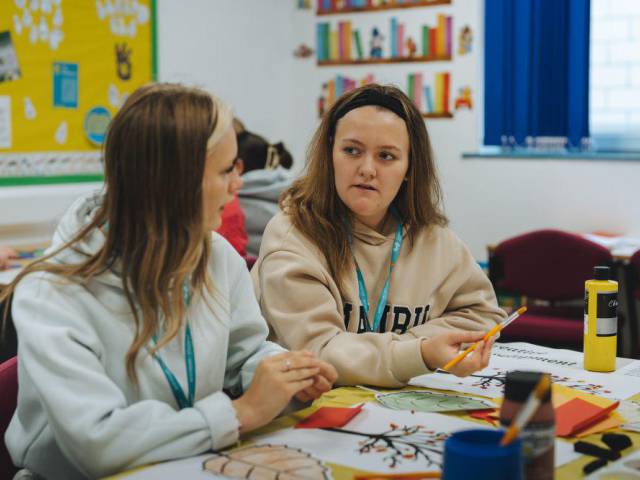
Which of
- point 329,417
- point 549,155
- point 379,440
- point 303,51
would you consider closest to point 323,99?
point 303,51

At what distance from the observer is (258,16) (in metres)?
5.47

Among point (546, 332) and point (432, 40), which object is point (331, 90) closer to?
point (432, 40)

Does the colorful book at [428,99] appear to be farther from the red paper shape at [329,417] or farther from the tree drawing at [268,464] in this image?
the tree drawing at [268,464]

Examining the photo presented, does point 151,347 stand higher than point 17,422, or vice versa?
point 151,347

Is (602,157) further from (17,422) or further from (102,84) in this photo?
(17,422)

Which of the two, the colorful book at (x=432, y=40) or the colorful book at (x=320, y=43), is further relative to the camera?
the colorful book at (x=320, y=43)

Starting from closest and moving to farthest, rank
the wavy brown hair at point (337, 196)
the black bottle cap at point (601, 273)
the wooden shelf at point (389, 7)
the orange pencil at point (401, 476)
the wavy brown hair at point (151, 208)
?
1. the orange pencil at point (401, 476)
2. the wavy brown hair at point (151, 208)
3. the black bottle cap at point (601, 273)
4. the wavy brown hair at point (337, 196)
5. the wooden shelf at point (389, 7)

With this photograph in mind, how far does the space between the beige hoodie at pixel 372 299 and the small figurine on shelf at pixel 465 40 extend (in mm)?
3151

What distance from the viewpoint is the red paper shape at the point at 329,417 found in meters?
1.36

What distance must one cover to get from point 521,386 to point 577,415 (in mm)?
427

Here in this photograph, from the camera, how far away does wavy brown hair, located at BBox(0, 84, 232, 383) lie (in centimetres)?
128

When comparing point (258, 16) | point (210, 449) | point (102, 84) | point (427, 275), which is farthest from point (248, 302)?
point (258, 16)

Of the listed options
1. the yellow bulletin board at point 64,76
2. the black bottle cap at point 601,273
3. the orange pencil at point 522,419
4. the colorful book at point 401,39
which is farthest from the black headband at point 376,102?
the colorful book at point 401,39

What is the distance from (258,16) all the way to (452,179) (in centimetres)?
167
